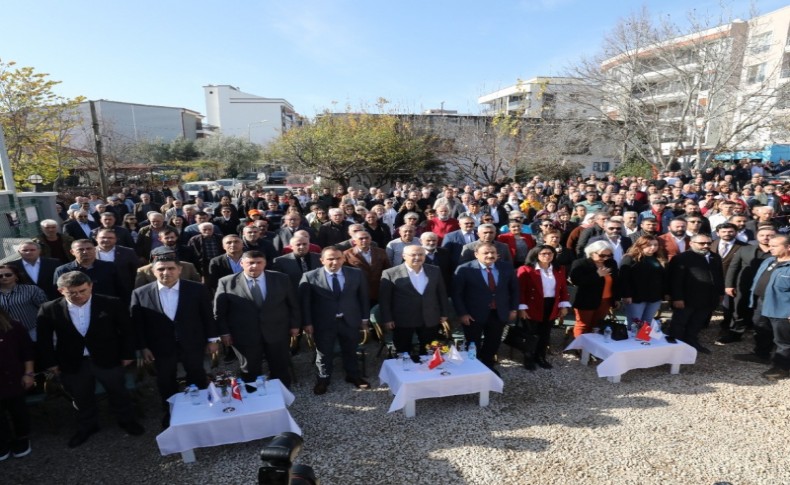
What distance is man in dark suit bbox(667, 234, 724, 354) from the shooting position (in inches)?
224

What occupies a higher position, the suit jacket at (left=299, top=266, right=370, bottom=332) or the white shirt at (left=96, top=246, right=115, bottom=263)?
the white shirt at (left=96, top=246, right=115, bottom=263)

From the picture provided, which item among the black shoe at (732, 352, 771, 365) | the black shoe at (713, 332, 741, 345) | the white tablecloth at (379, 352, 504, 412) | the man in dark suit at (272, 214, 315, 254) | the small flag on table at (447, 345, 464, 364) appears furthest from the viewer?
the man in dark suit at (272, 214, 315, 254)

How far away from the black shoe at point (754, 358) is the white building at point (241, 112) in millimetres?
58598

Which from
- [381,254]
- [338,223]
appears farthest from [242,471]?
[338,223]

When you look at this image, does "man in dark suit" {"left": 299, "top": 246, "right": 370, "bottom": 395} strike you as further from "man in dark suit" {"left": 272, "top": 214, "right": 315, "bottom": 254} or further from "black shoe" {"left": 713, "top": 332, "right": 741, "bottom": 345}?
"black shoe" {"left": 713, "top": 332, "right": 741, "bottom": 345}

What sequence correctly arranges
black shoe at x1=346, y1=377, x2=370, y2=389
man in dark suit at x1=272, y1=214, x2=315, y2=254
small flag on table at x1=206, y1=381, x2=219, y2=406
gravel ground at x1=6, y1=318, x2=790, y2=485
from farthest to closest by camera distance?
man in dark suit at x1=272, y1=214, x2=315, y2=254
black shoe at x1=346, y1=377, x2=370, y2=389
small flag on table at x1=206, y1=381, x2=219, y2=406
gravel ground at x1=6, y1=318, x2=790, y2=485

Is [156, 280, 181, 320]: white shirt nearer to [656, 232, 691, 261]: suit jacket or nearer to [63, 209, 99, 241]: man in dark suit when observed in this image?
[63, 209, 99, 241]: man in dark suit

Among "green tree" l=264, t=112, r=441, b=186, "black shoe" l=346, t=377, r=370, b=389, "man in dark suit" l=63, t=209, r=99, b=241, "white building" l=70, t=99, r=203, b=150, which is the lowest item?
"black shoe" l=346, t=377, r=370, b=389

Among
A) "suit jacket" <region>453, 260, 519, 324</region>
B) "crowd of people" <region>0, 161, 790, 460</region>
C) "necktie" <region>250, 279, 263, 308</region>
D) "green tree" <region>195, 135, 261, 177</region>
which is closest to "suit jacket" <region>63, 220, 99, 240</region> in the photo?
"crowd of people" <region>0, 161, 790, 460</region>

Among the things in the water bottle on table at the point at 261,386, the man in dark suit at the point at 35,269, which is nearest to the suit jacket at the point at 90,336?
the water bottle on table at the point at 261,386

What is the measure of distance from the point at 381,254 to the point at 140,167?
90.2 feet

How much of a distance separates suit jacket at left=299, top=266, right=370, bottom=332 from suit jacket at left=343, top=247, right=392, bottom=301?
2.60ft

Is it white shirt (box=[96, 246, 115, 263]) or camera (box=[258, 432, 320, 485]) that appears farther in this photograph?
white shirt (box=[96, 246, 115, 263])

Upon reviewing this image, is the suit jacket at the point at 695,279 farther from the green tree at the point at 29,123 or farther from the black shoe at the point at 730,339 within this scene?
the green tree at the point at 29,123
